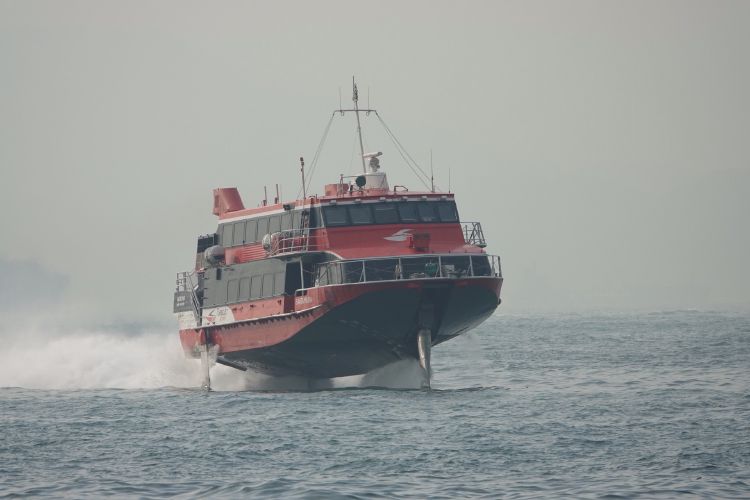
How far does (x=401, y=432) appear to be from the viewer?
1282 inches

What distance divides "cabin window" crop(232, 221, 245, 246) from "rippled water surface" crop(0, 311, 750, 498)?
582cm

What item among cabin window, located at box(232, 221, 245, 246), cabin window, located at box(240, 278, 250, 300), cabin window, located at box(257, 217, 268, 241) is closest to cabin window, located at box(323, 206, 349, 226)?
cabin window, located at box(257, 217, 268, 241)

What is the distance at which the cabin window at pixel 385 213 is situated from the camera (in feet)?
141

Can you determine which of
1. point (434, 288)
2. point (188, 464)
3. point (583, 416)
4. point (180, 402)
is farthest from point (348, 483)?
point (180, 402)

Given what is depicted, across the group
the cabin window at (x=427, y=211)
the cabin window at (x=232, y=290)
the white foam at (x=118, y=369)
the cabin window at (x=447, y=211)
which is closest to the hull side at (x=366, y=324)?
the cabin window at (x=232, y=290)

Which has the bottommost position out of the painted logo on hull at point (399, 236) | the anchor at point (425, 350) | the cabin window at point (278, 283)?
the anchor at point (425, 350)

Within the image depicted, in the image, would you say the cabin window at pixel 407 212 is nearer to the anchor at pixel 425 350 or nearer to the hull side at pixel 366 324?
the hull side at pixel 366 324

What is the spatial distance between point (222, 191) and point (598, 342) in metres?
30.7

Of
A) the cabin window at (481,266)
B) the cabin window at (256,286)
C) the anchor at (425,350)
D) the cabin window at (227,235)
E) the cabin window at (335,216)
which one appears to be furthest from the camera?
the cabin window at (227,235)

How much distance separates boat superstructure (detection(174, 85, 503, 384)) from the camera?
40.8 metres

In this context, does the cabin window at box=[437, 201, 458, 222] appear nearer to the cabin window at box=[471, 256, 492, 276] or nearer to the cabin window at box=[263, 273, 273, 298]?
the cabin window at box=[471, 256, 492, 276]

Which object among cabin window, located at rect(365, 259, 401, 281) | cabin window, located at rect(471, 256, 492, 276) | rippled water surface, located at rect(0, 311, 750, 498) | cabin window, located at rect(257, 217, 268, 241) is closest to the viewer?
rippled water surface, located at rect(0, 311, 750, 498)

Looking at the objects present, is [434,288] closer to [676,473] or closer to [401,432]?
[401,432]

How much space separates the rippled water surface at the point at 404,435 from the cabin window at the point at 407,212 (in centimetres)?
605
